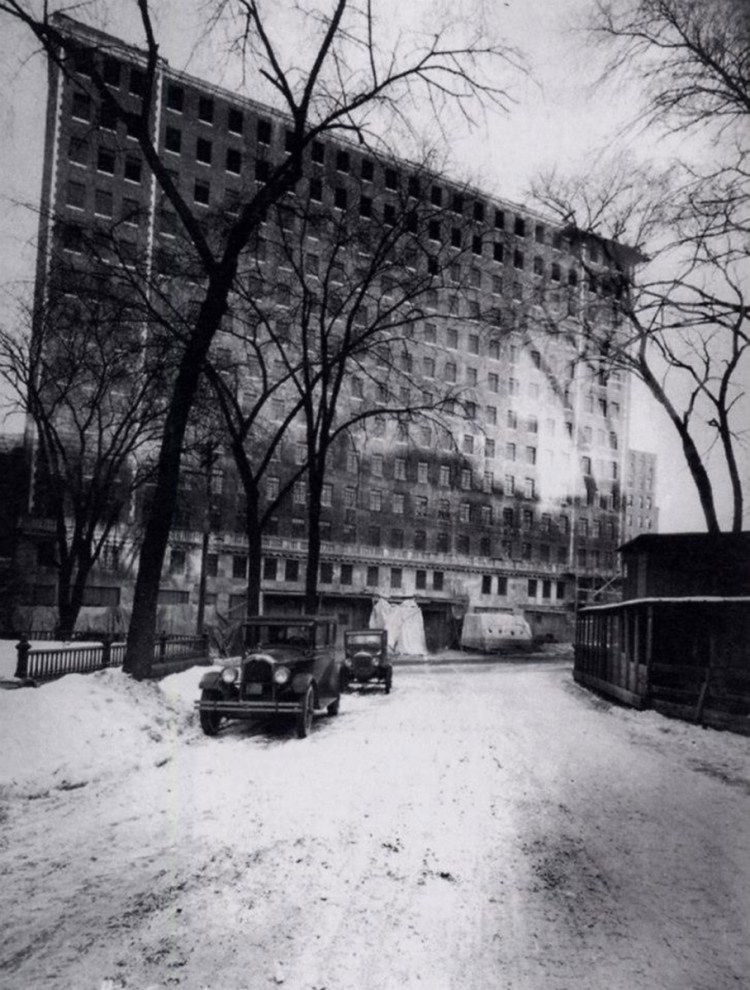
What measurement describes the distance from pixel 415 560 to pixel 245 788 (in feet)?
149

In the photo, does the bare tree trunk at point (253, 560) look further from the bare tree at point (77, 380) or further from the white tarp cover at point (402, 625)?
the white tarp cover at point (402, 625)

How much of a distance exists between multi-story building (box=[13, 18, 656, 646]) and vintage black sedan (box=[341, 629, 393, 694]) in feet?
64.5

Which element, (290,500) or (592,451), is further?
(592,451)

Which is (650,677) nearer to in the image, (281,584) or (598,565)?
(281,584)

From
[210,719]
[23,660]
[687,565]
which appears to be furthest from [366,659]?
[687,565]

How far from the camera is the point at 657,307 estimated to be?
773 cm

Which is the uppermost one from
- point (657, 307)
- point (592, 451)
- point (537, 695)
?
point (592, 451)

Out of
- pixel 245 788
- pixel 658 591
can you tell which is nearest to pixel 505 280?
pixel 658 591

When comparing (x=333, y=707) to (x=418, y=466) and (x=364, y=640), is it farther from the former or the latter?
(x=418, y=466)

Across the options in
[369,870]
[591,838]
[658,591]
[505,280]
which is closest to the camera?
[369,870]

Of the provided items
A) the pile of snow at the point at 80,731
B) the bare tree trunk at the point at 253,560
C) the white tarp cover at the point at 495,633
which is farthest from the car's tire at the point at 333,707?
the white tarp cover at the point at 495,633

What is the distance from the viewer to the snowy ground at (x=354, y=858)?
356cm

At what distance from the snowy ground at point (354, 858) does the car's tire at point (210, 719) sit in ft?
1.31

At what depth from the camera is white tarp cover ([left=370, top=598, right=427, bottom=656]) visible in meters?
40.2
